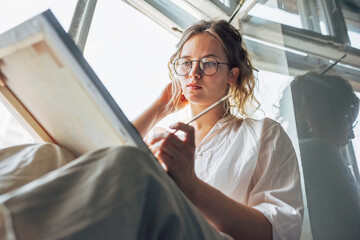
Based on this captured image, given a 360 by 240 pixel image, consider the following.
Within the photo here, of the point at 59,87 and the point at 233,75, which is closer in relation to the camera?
the point at 59,87

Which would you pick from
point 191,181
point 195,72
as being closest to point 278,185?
point 191,181

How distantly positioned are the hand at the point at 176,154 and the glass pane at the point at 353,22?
1106mm

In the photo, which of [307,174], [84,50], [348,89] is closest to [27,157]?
[84,50]

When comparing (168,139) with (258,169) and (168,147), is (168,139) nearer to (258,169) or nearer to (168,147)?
(168,147)

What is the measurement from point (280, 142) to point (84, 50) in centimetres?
111

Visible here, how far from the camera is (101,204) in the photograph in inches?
12.1

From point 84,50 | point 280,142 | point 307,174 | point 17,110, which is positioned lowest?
point 307,174

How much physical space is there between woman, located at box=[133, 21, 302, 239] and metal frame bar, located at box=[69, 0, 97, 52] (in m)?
0.53

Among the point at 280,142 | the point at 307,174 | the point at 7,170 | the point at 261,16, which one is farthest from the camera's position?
the point at 261,16

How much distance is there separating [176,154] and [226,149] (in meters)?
0.46

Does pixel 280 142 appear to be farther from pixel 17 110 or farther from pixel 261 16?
pixel 261 16

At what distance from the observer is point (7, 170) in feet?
1.73

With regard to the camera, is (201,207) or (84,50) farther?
(84,50)

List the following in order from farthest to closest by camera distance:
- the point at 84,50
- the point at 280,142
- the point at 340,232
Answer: the point at 84,50 → the point at 340,232 → the point at 280,142
